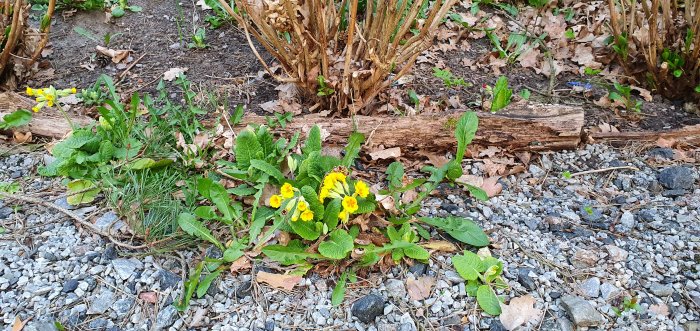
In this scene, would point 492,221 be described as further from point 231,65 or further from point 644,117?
point 231,65

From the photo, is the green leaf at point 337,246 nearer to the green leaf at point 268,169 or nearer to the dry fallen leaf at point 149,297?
the green leaf at point 268,169

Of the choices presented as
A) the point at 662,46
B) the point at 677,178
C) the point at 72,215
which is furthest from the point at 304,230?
the point at 662,46

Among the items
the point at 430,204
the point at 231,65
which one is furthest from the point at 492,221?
the point at 231,65

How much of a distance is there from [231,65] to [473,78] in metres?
1.47

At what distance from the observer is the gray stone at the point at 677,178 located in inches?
112

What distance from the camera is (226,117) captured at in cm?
304

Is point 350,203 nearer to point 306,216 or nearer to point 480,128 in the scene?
point 306,216

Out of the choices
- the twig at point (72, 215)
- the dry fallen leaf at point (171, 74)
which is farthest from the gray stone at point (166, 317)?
the dry fallen leaf at point (171, 74)

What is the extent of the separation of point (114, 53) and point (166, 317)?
208 cm

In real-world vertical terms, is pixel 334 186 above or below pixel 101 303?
above

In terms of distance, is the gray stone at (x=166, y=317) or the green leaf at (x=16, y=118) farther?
the green leaf at (x=16, y=118)

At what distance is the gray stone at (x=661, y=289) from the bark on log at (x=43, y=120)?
2.68 m

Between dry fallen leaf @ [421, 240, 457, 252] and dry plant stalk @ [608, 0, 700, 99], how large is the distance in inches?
75.4

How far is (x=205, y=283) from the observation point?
2.21 metres
